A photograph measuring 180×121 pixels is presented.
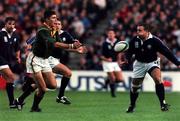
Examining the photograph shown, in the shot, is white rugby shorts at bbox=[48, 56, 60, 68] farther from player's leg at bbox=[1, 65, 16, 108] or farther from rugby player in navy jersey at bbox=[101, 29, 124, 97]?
rugby player in navy jersey at bbox=[101, 29, 124, 97]

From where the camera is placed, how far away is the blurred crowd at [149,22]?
97.2ft

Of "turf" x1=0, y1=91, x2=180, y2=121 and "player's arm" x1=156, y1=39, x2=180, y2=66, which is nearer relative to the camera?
"turf" x1=0, y1=91, x2=180, y2=121

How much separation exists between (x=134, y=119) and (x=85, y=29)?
17.4 metres

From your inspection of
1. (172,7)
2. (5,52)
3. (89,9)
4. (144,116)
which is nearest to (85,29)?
(89,9)

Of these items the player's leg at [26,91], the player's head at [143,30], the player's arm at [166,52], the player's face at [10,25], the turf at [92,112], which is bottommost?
the turf at [92,112]

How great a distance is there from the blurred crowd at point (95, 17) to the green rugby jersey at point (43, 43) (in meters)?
12.5

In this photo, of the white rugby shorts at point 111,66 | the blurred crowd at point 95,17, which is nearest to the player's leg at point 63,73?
the white rugby shorts at point 111,66

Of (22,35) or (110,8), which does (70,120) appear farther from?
(110,8)

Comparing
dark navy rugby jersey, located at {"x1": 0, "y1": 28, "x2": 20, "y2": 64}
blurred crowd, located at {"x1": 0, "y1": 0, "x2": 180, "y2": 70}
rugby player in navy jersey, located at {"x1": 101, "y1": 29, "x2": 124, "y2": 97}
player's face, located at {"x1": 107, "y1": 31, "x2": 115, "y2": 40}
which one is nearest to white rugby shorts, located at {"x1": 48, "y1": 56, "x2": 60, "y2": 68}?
dark navy rugby jersey, located at {"x1": 0, "y1": 28, "x2": 20, "y2": 64}

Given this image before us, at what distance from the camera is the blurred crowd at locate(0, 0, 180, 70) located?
29953mm

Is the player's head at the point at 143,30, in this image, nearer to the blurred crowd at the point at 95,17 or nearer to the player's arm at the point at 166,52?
the player's arm at the point at 166,52

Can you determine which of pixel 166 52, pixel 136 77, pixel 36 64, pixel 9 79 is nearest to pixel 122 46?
pixel 136 77

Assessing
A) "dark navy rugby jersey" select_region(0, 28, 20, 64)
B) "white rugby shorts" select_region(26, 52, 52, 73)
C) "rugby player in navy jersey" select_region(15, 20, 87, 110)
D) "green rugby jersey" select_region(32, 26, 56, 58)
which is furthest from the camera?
"rugby player in navy jersey" select_region(15, 20, 87, 110)

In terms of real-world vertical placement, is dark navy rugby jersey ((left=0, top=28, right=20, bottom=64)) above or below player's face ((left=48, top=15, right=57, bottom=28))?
below
